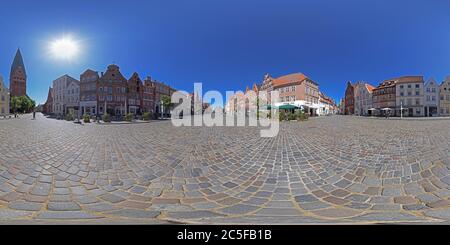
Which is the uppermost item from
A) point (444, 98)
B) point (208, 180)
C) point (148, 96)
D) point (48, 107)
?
point (444, 98)

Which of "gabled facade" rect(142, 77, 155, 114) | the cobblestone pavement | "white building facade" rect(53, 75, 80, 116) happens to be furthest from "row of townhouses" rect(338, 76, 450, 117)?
"white building facade" rect(53, 75, 80, 116)

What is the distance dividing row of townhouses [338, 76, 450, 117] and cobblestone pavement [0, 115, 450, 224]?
17.6 inches

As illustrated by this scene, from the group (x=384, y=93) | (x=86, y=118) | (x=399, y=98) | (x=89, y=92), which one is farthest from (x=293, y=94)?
(x=86, y=118)

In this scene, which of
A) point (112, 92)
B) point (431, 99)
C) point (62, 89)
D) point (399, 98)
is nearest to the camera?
point (62, 89)

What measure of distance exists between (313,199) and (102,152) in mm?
3848

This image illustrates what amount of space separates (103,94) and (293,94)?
3488mm

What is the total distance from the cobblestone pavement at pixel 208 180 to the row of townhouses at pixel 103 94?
368mm

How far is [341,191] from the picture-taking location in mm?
2654

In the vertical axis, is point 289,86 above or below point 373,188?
above

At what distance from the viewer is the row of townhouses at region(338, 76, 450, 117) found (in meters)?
3.85

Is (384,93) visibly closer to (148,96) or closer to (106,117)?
(148,96)

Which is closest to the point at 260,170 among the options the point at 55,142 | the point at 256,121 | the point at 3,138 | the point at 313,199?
the point at 313,199

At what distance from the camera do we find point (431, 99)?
5117mm
